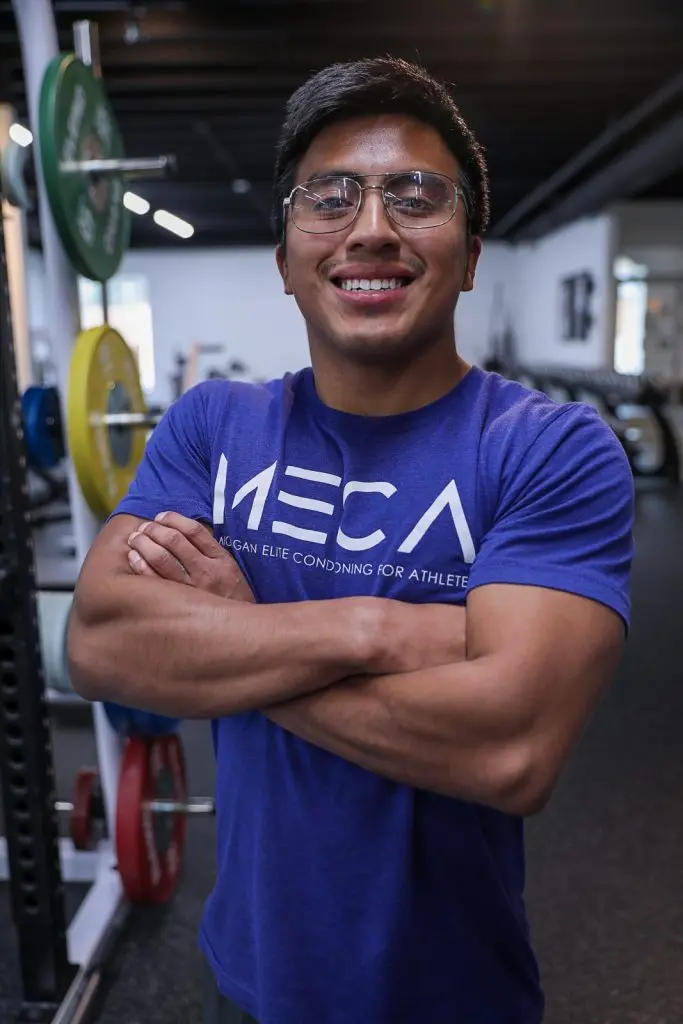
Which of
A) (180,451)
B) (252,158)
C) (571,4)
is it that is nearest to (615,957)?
(180,451)

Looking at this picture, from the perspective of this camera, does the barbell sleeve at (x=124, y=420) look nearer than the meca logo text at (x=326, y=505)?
No

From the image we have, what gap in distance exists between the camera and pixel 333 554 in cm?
84

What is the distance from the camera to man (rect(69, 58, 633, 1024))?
74 centimetres

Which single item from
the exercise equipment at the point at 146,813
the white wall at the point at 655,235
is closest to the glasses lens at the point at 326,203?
the exercise equipment at the point at 146,813

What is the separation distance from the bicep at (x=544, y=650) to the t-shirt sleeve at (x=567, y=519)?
1cm

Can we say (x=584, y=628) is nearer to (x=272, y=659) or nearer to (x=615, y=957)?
Result: (x=272, y=659)

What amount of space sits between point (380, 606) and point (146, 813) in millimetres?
1217

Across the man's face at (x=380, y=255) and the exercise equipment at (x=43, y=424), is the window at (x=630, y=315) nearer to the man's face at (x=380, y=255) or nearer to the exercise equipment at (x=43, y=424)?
the exercise equipment at (x=43, y=424)

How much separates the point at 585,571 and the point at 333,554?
0.81 feet

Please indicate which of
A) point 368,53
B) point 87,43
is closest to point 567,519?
point 87,43

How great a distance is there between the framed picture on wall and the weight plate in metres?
7.68

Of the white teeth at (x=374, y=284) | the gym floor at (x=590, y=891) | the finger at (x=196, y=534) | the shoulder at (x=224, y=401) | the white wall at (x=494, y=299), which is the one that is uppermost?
the white wall at (x=494, y=299)

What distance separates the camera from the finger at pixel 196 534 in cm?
86

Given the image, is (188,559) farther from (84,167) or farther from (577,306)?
(577,306)
